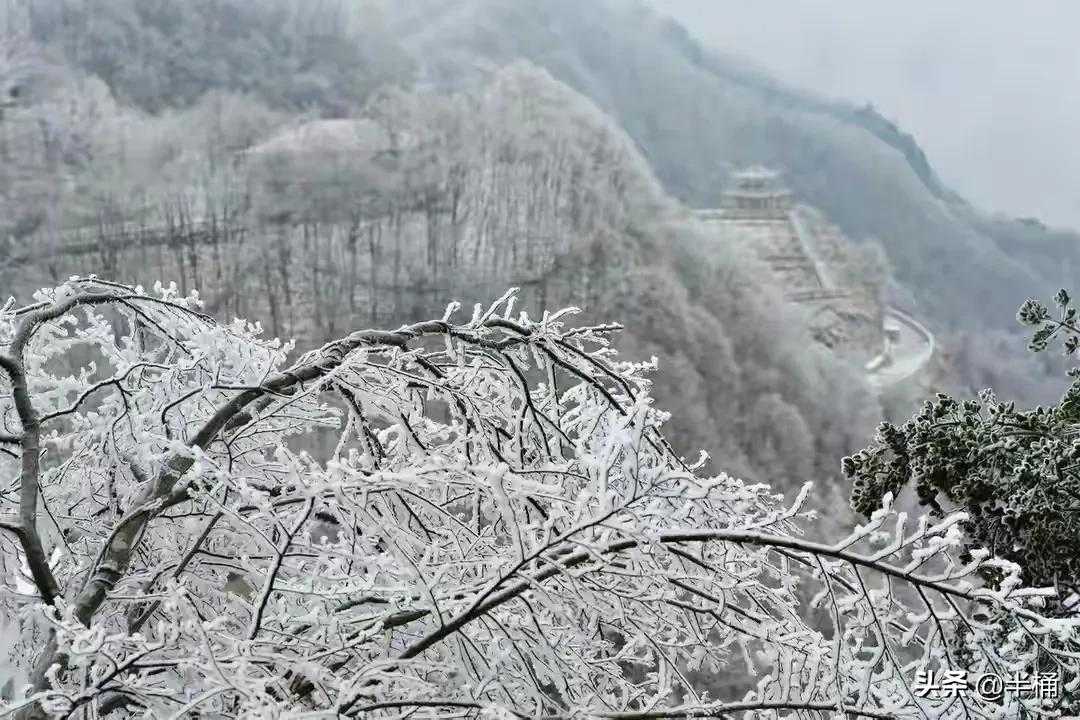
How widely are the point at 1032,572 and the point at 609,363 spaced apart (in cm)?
99

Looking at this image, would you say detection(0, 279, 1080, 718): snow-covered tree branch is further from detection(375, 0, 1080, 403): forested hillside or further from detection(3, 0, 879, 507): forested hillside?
detection(375, 0, 1080, 403): forested hillside

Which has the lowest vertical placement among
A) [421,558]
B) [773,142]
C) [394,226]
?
[394,226]

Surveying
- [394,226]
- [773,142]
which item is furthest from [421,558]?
[773,142]

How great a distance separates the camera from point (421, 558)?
0.94 m

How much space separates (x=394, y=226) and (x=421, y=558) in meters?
10.5

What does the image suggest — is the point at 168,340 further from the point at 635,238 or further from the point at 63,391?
the point at 635,238

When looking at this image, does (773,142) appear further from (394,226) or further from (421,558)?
(421,558)

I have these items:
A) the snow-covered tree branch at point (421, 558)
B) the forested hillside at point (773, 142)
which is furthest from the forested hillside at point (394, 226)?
the snow-covered tree branch at point (421, 558)

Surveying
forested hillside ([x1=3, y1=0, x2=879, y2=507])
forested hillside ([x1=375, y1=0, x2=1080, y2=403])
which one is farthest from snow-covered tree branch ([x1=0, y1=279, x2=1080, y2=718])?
forested hillside ([x1=375, y1=0, x2=1080, y2=403])

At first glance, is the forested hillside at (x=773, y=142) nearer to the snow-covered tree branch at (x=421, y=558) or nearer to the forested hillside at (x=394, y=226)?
the forested hillside at (x=394, y=226)

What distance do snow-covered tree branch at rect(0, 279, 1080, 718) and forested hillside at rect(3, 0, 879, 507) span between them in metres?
8.50

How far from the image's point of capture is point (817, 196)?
14.5 m

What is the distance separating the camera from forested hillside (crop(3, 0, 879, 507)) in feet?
33.2

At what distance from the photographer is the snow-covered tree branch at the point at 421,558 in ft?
2.41
